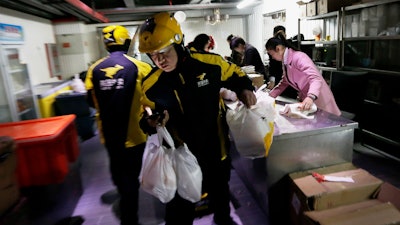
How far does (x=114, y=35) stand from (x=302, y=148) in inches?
65.6

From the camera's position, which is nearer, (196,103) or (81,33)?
(196,103)

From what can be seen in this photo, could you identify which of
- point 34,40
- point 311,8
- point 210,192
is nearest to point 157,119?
point 210,192

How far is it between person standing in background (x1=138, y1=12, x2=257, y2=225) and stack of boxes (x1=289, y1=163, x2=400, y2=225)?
557 mm

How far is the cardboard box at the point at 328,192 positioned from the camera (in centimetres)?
162

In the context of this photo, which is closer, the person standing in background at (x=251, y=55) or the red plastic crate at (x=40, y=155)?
the red plastic crate at (x=40, y=155)

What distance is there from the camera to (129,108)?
7.15ft

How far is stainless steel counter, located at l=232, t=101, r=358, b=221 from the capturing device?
1856 mm

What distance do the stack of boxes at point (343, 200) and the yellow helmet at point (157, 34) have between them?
3.95 feet

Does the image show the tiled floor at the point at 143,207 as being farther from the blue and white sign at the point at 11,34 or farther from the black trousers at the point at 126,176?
the blue and white sign at the point at 11,34

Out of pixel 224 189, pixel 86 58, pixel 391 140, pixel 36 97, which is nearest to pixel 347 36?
pixel 391 140

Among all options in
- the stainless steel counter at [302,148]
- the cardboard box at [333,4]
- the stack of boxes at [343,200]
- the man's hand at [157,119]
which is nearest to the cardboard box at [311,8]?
the cardboard box at [333,4]

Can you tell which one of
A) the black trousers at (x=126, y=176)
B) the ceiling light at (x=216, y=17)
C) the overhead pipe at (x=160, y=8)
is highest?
the overhead pipe at (x=160, y=8)

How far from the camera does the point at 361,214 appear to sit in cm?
149

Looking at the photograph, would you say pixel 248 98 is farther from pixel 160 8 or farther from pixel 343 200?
pixel 160 8
